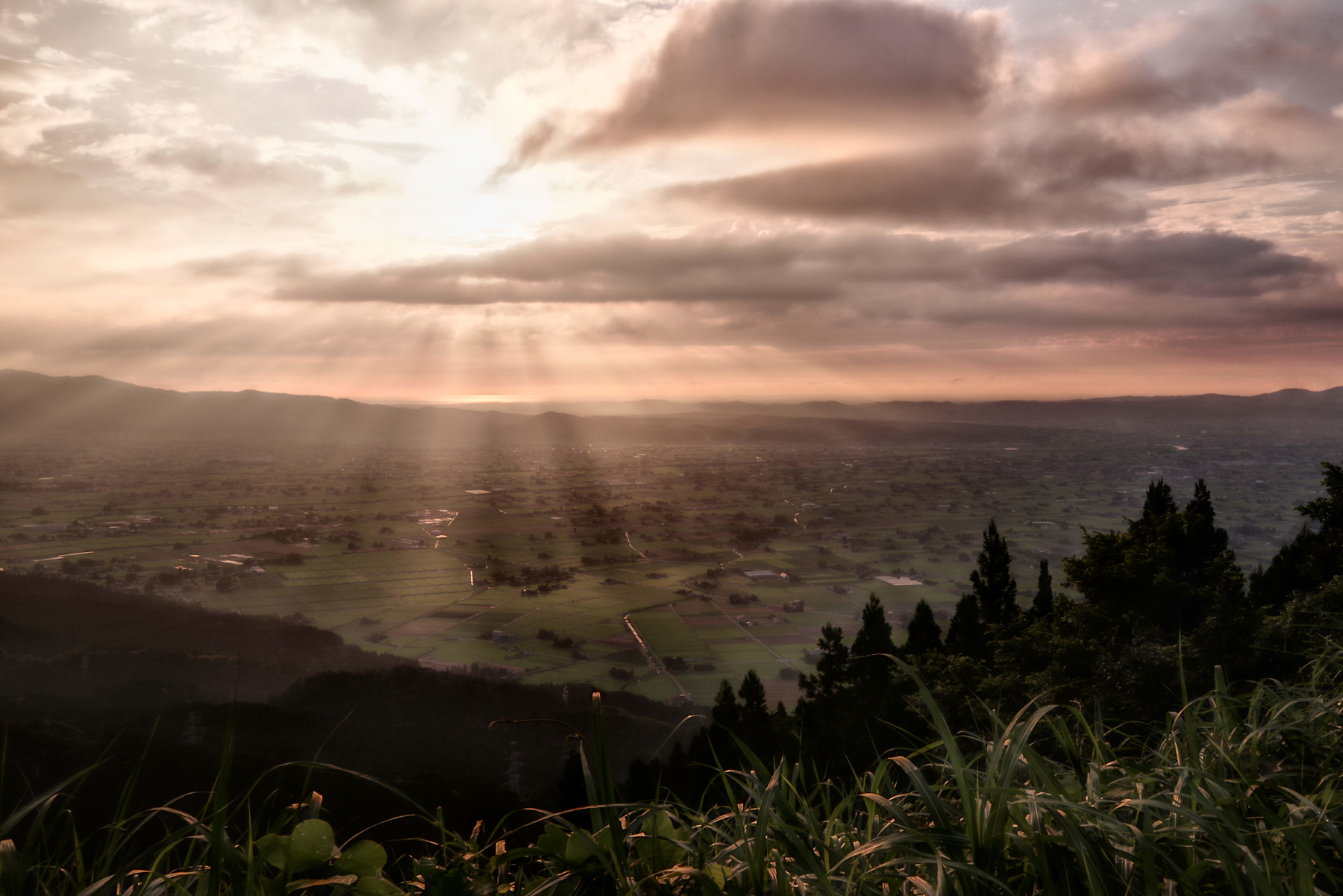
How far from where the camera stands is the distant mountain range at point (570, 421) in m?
102

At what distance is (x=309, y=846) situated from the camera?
6.52ft

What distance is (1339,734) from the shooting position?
308 centimetres

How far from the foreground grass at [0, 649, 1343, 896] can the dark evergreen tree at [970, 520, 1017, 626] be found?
96.2ft

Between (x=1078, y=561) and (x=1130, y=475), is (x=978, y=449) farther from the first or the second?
(x=1078, y=561)

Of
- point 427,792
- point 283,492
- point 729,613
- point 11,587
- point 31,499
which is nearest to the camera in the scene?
point 427,792

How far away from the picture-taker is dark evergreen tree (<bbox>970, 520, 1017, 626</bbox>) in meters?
29.6

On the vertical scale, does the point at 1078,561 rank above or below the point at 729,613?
above

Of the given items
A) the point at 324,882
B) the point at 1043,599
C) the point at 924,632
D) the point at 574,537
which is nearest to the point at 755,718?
the point at 924,632

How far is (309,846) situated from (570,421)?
479 ft

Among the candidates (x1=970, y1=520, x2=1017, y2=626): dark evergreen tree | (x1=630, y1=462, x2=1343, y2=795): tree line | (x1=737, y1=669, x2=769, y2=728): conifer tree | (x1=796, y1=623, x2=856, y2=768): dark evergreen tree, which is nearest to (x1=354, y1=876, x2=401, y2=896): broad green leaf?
(x1=630, y1=462, x2=1343, y2=795): tree line

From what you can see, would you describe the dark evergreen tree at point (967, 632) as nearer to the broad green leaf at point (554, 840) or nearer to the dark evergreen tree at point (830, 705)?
the dark evergreen tree at point (830, 705)

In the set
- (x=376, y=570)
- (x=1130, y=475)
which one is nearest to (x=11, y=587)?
(x=376, y=570)

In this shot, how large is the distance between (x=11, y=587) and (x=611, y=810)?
5818 cm

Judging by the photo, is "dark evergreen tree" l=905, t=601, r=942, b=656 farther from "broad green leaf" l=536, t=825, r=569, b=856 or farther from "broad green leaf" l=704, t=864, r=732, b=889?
"broad green leaf" l=536, t=825, r=569, b=856
